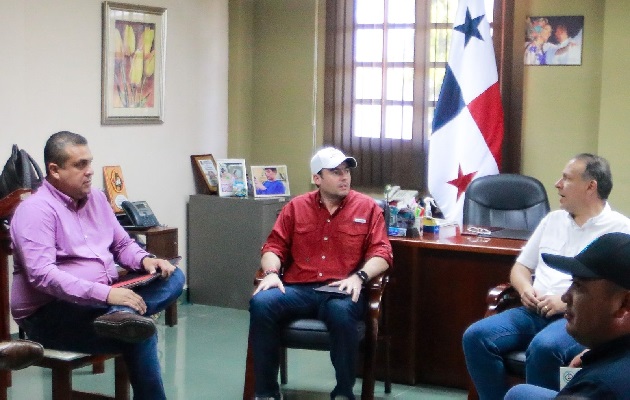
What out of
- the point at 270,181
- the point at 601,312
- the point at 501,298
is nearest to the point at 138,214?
the point at 270,181

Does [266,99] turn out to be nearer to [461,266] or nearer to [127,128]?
[127,128]

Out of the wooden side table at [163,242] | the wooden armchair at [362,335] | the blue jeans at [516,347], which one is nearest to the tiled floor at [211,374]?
the wooden side table at [163,242]

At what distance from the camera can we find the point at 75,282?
368cm

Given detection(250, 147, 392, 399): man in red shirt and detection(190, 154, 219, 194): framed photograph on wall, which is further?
detection(190, 154, 219, 194): framed photograph on wall

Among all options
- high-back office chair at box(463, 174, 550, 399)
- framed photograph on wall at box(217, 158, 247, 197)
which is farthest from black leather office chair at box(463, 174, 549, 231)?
framed photograph on wall at box(217, 158, 247, 197)

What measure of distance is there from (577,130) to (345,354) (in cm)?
278

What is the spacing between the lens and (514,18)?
622cm

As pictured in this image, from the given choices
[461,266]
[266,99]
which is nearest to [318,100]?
[266,99]

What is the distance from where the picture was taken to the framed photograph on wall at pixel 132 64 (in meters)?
5.88

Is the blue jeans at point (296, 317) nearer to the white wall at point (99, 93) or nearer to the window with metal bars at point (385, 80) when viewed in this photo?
the white wall at point (99, 93)

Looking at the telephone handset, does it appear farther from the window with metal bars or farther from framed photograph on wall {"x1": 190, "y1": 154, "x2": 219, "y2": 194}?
the window with metal bars

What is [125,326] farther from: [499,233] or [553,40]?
[553,40]

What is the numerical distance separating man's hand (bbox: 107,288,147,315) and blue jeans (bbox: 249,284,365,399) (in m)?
0.61

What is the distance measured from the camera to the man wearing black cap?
2004 millimetres
